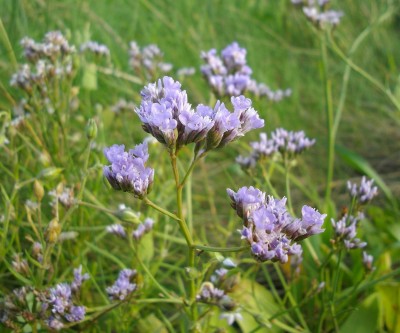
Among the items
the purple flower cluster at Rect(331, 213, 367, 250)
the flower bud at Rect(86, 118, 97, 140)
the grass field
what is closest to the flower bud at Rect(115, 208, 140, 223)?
the grass field

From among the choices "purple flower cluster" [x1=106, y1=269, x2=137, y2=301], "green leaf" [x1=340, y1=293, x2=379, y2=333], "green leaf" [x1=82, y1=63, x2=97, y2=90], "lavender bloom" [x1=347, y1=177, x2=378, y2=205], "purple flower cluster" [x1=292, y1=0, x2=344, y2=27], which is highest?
"green leaf" [x1=82, y1=63, x2=97, y2=90]

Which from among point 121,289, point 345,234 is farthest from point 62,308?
point 345,234

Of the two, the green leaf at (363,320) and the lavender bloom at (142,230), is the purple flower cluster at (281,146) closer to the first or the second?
the lavender bloom at (142,230)

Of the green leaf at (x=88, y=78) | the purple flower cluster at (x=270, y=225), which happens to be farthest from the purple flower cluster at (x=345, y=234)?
the green leaf at (x=88, y=78)

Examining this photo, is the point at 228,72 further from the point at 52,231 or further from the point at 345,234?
the point at 52,231

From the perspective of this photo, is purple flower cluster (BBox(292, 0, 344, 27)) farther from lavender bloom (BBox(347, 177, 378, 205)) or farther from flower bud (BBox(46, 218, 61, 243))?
flower bud (BBox(46, 218, 61, 243))

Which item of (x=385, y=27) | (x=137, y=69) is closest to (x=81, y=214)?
(x=137, y=69)
